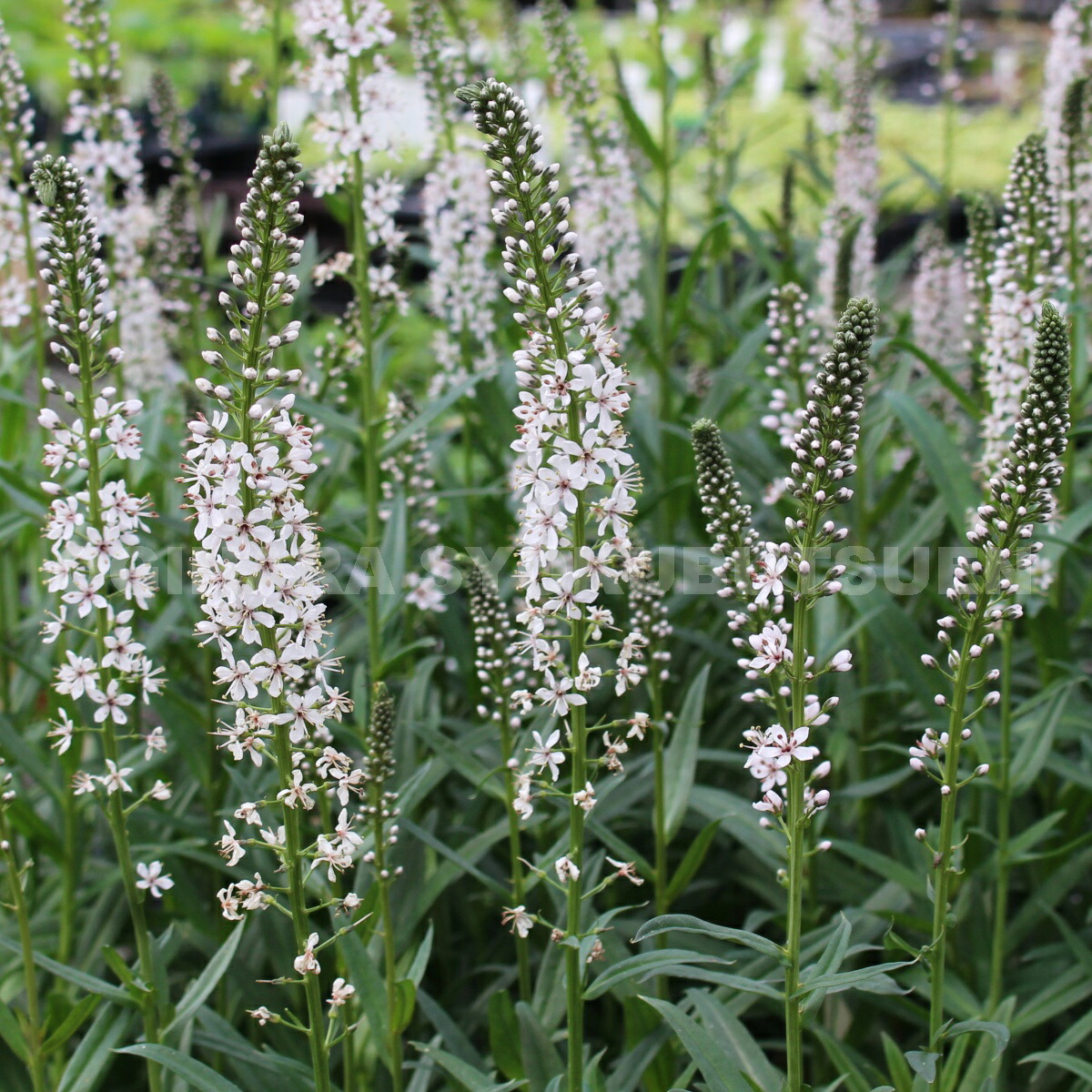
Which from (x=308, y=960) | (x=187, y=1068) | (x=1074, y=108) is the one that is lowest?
(x=187, y=1068)

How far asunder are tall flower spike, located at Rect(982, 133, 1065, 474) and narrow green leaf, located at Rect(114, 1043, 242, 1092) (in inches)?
129

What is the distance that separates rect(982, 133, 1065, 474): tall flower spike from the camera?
4.33 metres

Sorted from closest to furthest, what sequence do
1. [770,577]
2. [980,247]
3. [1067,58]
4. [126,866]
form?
[770,577], [126,866], [980,247], [1067,58]

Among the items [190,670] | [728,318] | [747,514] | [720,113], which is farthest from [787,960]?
[720,113]

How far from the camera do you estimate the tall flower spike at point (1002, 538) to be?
2.96 m

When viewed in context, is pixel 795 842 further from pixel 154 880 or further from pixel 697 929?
pixel 154 880

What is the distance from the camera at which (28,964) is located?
3609 millimetres

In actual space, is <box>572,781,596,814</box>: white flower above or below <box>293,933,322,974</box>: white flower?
above

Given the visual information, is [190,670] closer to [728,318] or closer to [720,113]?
[728,318]

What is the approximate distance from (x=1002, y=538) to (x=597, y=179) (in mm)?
3629

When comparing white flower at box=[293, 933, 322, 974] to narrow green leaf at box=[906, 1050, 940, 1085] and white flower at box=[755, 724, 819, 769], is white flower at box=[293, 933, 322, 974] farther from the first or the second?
narrow green leaf at box=[906, 1050, 940, 1085]

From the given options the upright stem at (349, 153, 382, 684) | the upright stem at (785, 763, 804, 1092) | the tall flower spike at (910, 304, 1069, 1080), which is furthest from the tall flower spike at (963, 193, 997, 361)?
the upright stem at (785, 763, 804, 1092)

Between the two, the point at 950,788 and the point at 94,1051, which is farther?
the point at 94,1051

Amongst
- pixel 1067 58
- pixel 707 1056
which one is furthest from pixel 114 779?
pixel 1067 58
